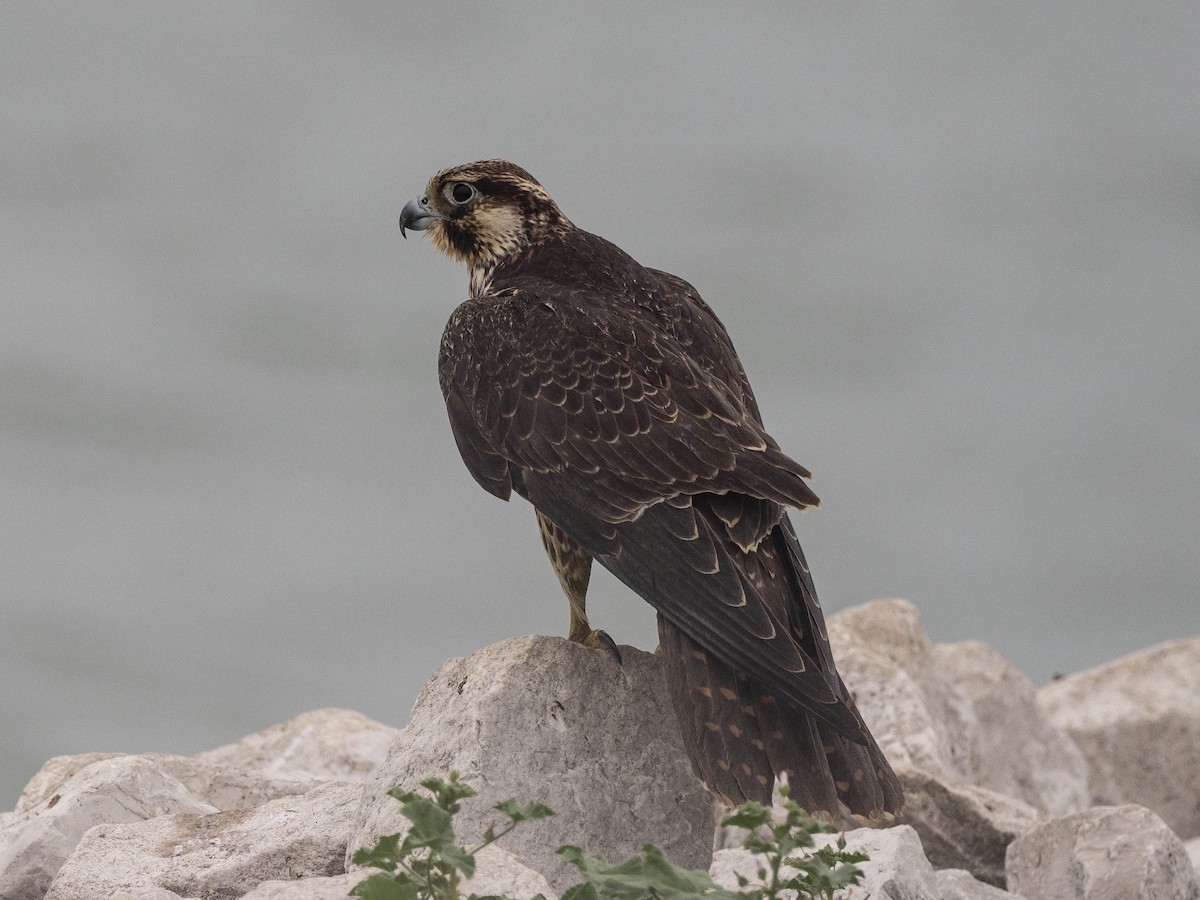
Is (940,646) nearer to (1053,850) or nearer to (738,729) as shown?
(1053,850)

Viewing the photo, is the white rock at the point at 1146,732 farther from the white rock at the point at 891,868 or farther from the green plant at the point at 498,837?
the green plant at the point at 498,837

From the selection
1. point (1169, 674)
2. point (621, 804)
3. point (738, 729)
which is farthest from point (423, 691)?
point (1169, 674)

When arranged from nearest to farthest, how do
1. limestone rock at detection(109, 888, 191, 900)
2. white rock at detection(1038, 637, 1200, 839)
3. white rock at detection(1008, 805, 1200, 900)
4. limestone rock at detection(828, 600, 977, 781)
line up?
1. limestone rock at detection(109, 888, 191, 900)
2. white rock at detection(1008, 805, 1200, 900)
3. limestone rock at detection(828, 600, 977, 781)
4. white rock at detection(1038, 637, 1200, 839)

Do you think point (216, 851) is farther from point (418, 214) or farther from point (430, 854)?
point (418, 214)

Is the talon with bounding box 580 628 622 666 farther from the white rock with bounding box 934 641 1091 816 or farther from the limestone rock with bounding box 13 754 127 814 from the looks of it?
the white rock with bounding box 934 641 1091 816

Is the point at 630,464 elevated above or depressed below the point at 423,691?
above

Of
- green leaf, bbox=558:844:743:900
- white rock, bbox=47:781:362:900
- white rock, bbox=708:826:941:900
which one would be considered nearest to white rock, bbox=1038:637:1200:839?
white rock, bbox=708:826:941:900

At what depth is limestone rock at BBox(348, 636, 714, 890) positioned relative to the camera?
137 inches

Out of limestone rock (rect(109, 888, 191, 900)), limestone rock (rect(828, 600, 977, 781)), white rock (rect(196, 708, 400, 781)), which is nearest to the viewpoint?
limestone rock (rect(109, 888, 191, 900))

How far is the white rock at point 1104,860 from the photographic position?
3977 mm

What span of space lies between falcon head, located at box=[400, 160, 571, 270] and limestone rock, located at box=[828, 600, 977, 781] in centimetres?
189

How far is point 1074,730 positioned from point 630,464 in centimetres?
411

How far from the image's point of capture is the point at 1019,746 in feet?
21.7

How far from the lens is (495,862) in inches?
112
